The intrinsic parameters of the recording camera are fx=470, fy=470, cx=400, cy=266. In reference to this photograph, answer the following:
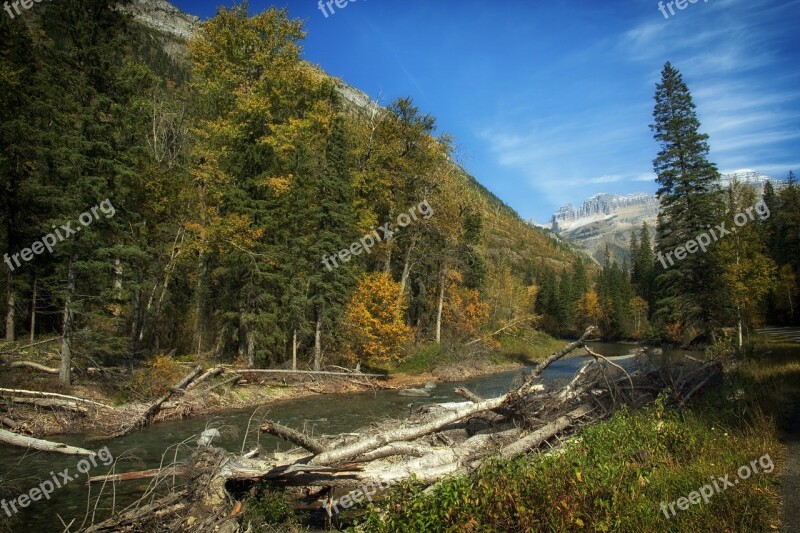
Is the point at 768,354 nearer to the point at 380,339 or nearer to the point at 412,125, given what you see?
the point at 380,339

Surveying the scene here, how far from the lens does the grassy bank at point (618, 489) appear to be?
5.27m

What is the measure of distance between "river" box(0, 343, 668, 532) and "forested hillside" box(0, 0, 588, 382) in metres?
5.13

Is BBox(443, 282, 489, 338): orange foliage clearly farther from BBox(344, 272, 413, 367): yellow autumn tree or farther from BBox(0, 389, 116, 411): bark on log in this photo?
BBox(0, 389, 116, 411): bark on log

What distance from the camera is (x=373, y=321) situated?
97.2 ft

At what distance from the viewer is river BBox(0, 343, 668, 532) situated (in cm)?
842

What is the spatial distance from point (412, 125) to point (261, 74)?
1144 centimetres

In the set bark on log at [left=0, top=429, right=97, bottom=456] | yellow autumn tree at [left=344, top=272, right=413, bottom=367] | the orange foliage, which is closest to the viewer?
bark on log at [left=0, top=429, right=97, bottom=456]

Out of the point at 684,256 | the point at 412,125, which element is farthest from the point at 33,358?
the point at 684,256
